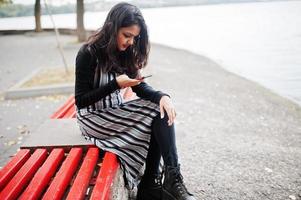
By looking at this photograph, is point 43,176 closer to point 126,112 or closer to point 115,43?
point 126,112

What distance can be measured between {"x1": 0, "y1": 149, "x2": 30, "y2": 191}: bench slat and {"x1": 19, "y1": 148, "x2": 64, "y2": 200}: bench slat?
221 millimetres

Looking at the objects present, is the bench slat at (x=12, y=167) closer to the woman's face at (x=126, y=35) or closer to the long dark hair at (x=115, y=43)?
the long dark hair at (x=115, y=43)

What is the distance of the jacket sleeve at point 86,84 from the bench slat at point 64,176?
407 millimetres

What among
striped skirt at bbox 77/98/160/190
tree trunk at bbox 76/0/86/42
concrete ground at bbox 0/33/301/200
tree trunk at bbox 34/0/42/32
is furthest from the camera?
tree trunk at bbox 34/0/42/32

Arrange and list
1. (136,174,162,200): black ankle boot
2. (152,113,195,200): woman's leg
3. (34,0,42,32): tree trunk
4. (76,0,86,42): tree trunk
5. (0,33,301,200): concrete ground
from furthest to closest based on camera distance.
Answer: (34,0,42,32): tree trunk < (76,0,86,42): tree trunk < (0,33,301,200): concrete ground < (136,174,162,200): black ankle boot < (152,113,195,200): woman's leg

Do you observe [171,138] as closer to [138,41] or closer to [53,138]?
[138,41]

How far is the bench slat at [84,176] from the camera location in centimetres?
228

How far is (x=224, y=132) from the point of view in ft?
17.4

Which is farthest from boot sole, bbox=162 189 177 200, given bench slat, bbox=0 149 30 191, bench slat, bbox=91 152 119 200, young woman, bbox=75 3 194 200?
bench slat, bbox=0 149 30 191

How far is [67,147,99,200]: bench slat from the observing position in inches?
89.6

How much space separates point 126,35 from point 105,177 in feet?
3.73

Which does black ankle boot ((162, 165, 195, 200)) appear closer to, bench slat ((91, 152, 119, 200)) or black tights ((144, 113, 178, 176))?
black tights ((144, 113, 178, 176))

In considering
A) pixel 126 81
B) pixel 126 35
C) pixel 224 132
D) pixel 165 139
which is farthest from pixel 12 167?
pixel 224 132

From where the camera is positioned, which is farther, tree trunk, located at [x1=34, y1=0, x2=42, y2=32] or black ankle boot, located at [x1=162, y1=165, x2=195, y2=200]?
tree trunk, located at [x1=34, y1=0, x2=42, y2=32]
